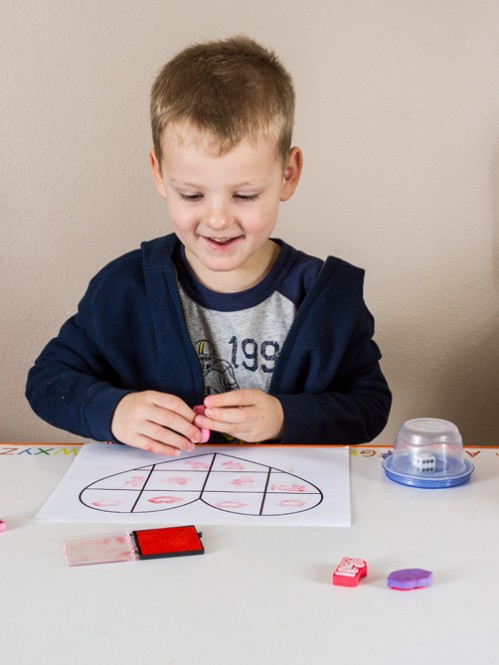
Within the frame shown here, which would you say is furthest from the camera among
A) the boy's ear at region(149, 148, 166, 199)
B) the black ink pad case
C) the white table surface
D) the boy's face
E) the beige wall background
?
the beige wall background

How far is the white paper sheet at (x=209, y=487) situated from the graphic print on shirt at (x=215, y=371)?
19 centimetres

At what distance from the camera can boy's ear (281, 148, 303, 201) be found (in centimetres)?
107

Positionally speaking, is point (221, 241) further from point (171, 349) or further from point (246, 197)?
point (171, 349)

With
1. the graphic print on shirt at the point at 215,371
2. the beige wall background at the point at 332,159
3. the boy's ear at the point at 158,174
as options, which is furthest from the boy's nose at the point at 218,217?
the beige wall background at the point at 332,159

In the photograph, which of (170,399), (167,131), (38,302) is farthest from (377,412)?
(38,302)

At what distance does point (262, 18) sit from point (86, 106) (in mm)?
311

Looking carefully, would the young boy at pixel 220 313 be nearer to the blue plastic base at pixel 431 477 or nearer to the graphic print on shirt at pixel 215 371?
the graphic print on shirt at pixel 215 371

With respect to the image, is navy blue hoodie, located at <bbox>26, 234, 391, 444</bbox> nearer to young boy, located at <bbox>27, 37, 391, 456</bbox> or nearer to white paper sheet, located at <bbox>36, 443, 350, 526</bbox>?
young boy, located at <bbox>27, 37, 391, 456</bbox>

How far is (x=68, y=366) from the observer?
1.11 m

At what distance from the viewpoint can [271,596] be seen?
0.64m

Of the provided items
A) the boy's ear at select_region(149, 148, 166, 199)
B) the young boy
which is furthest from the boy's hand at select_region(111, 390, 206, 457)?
the boy's ear at select_region(149, 148, 166, 199)

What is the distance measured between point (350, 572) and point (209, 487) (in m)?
0.21

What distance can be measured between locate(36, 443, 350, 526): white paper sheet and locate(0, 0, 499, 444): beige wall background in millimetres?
653

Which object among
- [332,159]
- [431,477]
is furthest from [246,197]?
[332,159]
